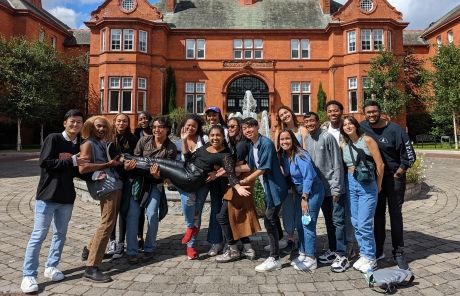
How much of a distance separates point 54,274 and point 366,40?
3055 cm

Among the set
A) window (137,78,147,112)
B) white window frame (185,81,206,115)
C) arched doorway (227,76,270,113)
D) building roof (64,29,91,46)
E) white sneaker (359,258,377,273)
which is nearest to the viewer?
white sneaker (359,258,377,273)

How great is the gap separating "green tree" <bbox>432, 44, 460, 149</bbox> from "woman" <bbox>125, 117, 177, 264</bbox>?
24292 millimetres

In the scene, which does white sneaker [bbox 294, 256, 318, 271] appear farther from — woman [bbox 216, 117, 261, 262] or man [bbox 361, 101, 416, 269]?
man [bbox 361, 101, 416, 269]

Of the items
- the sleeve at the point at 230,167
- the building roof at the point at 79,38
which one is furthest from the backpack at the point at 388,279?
the building roof at the point at 79,38

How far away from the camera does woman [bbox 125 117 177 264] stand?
15.0 feet

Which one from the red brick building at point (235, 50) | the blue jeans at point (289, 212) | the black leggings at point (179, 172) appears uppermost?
the red brick building at point (235, 50)

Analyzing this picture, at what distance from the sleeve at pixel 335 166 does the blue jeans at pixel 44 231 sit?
3.35 m

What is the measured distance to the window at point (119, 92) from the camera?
2841 centimetres

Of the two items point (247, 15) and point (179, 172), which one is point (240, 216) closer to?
point (179, 172)

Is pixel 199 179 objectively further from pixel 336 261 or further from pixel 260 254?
pixel 336 261

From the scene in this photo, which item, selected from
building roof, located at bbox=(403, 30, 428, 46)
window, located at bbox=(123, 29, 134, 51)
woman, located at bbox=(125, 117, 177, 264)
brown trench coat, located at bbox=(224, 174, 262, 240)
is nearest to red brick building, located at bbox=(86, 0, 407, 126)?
window, located at bbox=(123, 29, 134, 51)

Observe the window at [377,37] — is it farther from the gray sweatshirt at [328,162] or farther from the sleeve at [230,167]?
the sleeve at [230,167]

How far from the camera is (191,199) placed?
15.1 ft

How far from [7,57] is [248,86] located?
1961 centimetres
